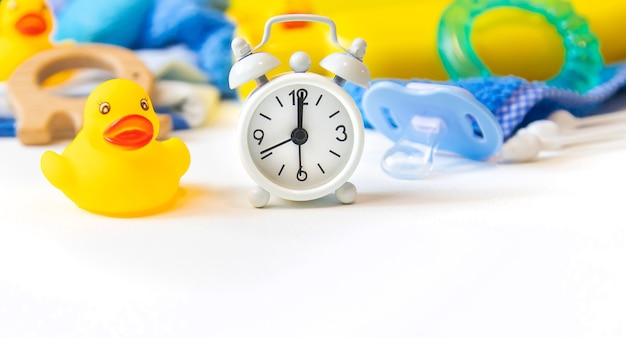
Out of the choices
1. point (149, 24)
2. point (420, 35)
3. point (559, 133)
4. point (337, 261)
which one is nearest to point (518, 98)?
point (559, 133)

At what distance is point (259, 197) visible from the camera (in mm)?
932

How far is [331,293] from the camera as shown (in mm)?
707

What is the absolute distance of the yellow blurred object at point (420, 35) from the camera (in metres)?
1.43

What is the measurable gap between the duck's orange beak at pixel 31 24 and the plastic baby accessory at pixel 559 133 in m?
0.93

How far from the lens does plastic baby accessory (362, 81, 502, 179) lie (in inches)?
40.9

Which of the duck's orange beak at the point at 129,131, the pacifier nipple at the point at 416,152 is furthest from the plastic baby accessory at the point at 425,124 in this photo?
the duck's orange beak at the point at 129,131

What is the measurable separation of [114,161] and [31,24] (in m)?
0.69

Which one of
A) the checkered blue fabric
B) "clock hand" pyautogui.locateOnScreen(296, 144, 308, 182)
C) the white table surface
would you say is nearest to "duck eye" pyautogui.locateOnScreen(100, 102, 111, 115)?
the white table surface

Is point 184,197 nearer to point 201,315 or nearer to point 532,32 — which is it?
point 201,315

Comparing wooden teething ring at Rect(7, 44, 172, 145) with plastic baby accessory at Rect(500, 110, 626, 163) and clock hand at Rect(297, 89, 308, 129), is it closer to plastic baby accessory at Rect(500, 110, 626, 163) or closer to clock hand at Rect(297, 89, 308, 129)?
clock hand at Rect(297, 89, 308, 129)

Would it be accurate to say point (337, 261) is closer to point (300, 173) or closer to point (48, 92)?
point (300, 173)

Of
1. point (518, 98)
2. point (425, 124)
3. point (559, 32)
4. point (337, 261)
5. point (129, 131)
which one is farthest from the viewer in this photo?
point (559, 32)

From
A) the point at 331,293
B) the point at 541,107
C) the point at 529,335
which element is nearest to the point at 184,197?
the point at 331,293

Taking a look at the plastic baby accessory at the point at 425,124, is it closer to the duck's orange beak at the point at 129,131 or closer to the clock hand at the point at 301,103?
the clock hand at the point at 301,103
